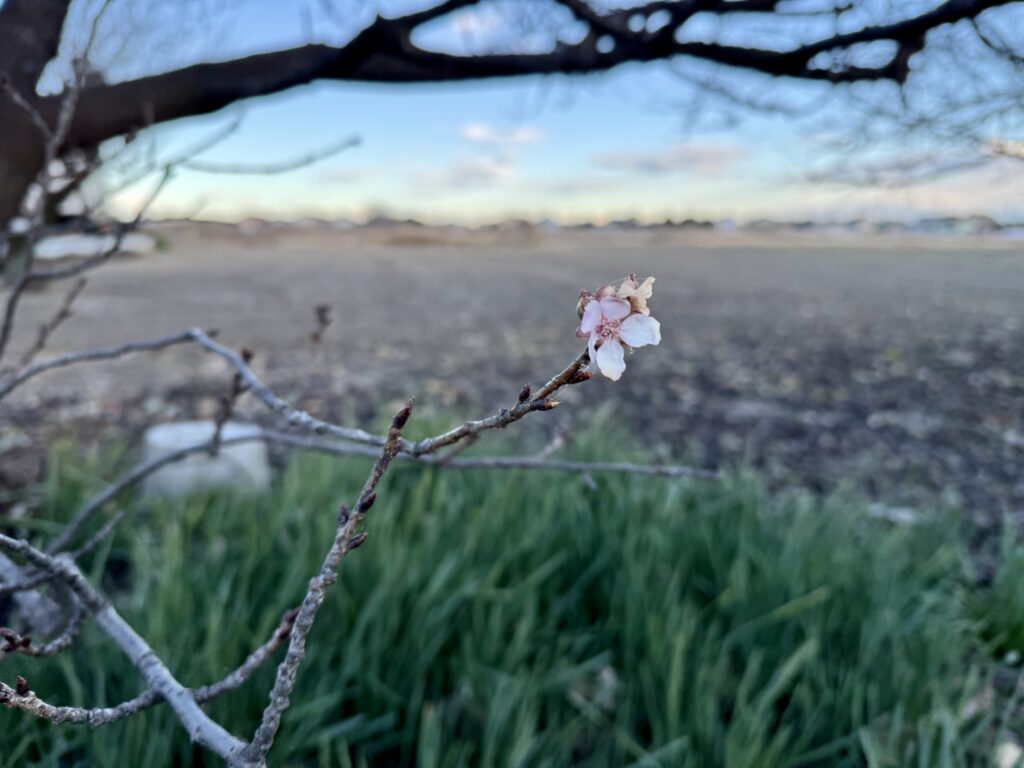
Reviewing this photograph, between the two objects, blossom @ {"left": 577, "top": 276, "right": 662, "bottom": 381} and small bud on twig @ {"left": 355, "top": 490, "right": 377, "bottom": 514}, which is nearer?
blossom @ {"left": 577, "top": 276, "right": 662, "bottom": 381}

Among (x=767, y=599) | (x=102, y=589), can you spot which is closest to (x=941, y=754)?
(x=767, y=599)

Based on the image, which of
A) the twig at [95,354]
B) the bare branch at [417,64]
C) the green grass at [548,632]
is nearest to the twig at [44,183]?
the twig at [95,354]

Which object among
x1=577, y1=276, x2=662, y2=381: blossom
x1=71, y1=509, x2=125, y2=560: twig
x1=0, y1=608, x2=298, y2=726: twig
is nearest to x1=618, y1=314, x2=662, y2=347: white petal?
x1=577, y1=276, x2=662, y2=381: blossom

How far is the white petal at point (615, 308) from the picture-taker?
1.82ft

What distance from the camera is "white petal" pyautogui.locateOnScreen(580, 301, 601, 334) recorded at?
1.80ft

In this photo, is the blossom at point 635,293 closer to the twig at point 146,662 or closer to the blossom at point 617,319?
the blossom at point 617,319

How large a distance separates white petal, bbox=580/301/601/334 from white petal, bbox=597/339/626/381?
16mm

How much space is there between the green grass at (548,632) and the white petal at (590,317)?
1094mm

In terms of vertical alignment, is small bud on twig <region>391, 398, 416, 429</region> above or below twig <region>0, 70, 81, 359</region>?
below

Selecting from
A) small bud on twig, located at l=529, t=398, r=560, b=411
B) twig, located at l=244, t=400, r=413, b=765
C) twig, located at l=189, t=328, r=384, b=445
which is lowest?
twig, located at l=244, t=400, r=413, b=765

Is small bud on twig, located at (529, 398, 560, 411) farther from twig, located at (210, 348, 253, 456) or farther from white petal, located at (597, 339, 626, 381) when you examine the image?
twig, located at (210, 348, 253, 456)

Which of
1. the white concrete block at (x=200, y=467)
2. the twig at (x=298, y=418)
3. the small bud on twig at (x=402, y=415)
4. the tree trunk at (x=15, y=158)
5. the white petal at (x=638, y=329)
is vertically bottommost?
the white concrete block at (x=200, y=467)

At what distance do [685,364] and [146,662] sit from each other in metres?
4.95

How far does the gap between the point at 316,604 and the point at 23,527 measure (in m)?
2.02
